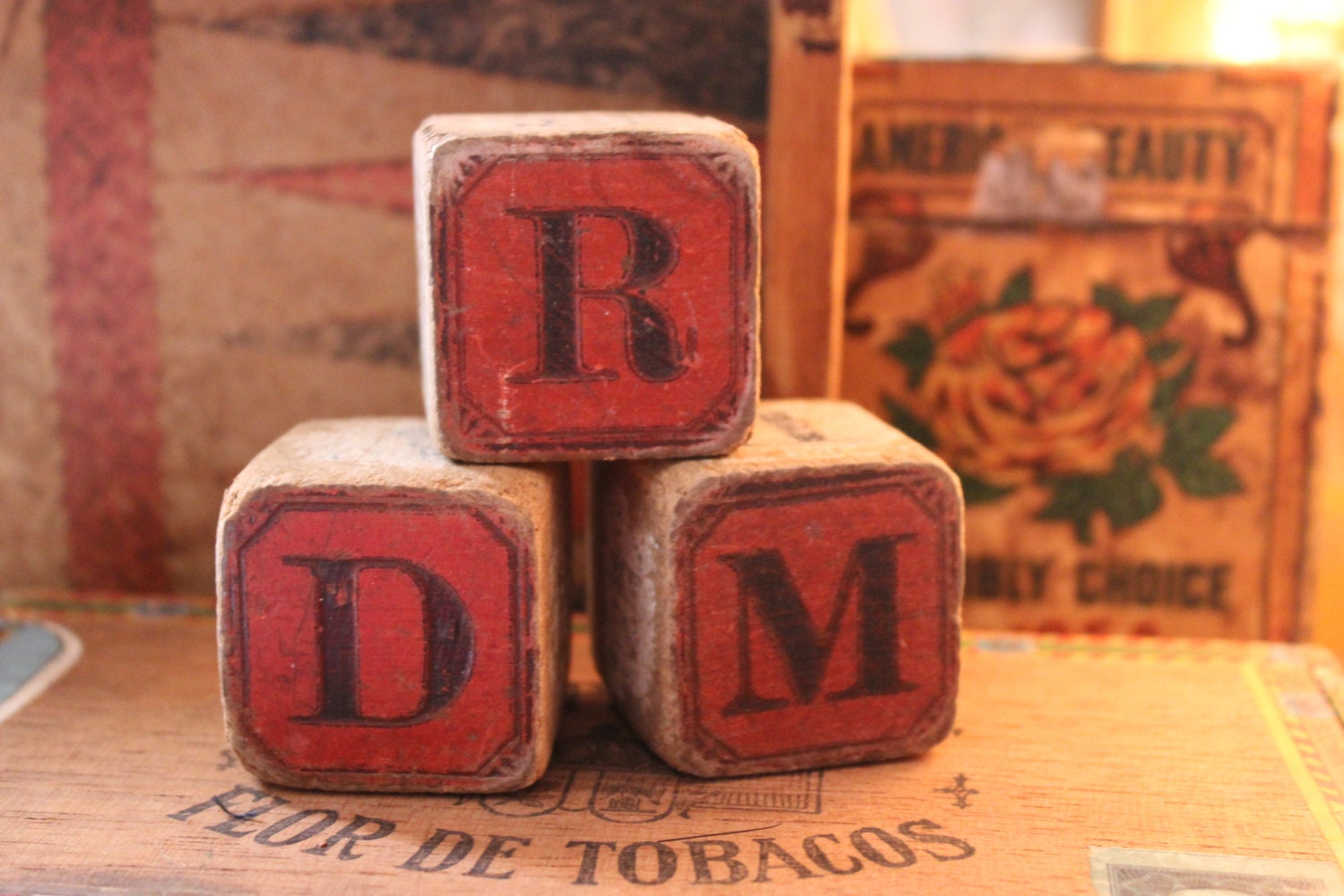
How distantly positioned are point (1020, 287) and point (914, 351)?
0.16 meters

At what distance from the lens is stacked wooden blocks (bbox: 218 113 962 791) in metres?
1.18

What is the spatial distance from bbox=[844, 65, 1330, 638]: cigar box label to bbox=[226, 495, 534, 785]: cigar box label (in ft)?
2.45

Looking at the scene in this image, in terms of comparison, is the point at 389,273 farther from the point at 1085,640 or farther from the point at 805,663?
the point at 1085,640

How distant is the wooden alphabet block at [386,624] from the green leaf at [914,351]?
698 mm

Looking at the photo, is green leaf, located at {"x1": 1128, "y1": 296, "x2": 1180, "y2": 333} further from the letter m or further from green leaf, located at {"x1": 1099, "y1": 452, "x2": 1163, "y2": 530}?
the letter m

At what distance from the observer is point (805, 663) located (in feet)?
4.11

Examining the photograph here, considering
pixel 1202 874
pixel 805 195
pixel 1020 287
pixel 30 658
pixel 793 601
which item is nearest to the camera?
pixel 1202 874

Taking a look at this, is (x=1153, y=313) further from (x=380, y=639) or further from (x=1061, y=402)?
(x=380, y=639)

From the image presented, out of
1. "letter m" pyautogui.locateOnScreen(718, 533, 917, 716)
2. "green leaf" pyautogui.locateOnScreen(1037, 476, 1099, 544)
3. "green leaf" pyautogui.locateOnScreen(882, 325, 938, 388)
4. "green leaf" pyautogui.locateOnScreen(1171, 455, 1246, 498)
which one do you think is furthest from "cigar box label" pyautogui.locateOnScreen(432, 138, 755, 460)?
"green leaf" pyautogui.locateOnScreen(1171, 455, 1246, 498)

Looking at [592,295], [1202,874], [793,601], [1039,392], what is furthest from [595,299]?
[1039,392]

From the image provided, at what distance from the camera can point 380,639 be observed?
1.20m

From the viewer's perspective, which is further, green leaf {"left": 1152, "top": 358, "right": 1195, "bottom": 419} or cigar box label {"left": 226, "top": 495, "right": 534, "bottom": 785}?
green leaf {"left": 1152, "top": 358, "right": 1195, "bottom": 419}

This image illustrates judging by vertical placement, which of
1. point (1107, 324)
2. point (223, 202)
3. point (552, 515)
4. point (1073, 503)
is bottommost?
point (1073, 503)

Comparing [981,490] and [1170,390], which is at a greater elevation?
[1170,390]
